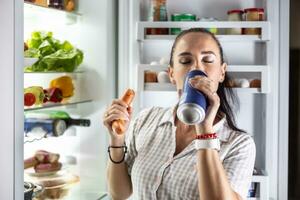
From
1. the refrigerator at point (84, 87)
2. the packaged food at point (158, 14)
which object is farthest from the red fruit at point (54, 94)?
the packaged food at point (158, 14)

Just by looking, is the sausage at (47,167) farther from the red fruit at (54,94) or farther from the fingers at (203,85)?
the fingers at (203,85)

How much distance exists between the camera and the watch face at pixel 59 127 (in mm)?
1775

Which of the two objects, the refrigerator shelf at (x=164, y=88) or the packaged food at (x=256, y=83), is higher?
the packaged food at (x=256, y=83)

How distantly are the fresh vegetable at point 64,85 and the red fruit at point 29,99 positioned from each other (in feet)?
0.89

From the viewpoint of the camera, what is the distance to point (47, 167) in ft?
5.81

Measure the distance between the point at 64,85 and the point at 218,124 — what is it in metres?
0.64

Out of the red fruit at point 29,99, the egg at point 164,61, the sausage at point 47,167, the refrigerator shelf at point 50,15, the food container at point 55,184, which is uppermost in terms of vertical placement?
the refrigerator shelf at point 50,15

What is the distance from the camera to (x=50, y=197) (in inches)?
67.8

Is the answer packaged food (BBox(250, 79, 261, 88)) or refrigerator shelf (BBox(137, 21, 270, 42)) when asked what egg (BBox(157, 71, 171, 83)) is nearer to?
refrigerator shelf (BBox(137, 21, 270, 42))

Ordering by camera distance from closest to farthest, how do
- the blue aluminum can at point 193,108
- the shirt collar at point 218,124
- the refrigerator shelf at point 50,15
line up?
1. the blue aluminum can at point 193,108
2. the shirt collar at point 218,124
3. the refrigerator shelf at point 50,15

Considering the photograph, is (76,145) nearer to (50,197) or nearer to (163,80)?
(50,197)

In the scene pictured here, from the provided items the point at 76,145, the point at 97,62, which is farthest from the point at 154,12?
the point at 76,145
